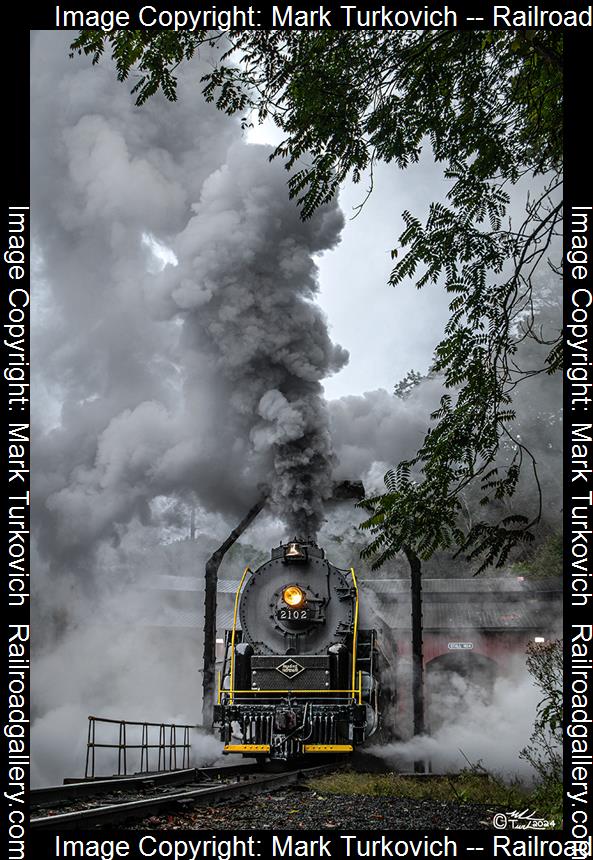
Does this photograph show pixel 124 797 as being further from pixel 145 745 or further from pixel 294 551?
pixel 294 551

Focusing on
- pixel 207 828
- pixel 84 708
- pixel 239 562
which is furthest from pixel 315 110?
pixel 239 562

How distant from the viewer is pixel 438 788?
830 cm

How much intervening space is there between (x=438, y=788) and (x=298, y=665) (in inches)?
117

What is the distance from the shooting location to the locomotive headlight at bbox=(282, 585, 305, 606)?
11.3 metres

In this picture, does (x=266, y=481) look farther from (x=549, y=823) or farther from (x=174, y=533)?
(x=174, y=533)

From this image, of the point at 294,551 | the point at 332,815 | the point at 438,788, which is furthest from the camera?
the point at 294,551

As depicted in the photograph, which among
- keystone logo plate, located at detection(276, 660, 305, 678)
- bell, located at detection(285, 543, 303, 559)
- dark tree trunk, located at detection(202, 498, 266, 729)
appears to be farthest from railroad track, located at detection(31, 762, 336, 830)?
dark tree trunk, located at detection(202, 498, 266, 729)

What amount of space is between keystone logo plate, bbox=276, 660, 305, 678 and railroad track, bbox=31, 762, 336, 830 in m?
1.41

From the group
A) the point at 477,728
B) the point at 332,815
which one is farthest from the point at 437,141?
the point at 477,728

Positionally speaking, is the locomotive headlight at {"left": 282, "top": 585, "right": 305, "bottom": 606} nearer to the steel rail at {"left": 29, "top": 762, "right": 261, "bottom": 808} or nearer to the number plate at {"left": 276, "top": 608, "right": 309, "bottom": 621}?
the number plate at {"left": 276, "top": 608, "right": 309, "bottom": 621}

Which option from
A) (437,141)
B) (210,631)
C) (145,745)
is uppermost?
(437,141)

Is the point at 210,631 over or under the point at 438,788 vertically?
over

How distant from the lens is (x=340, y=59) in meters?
5.08

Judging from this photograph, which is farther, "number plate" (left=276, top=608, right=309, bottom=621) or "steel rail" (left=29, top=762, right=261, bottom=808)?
"number plate" (left=276, top=608, right=309, bottom=621)
